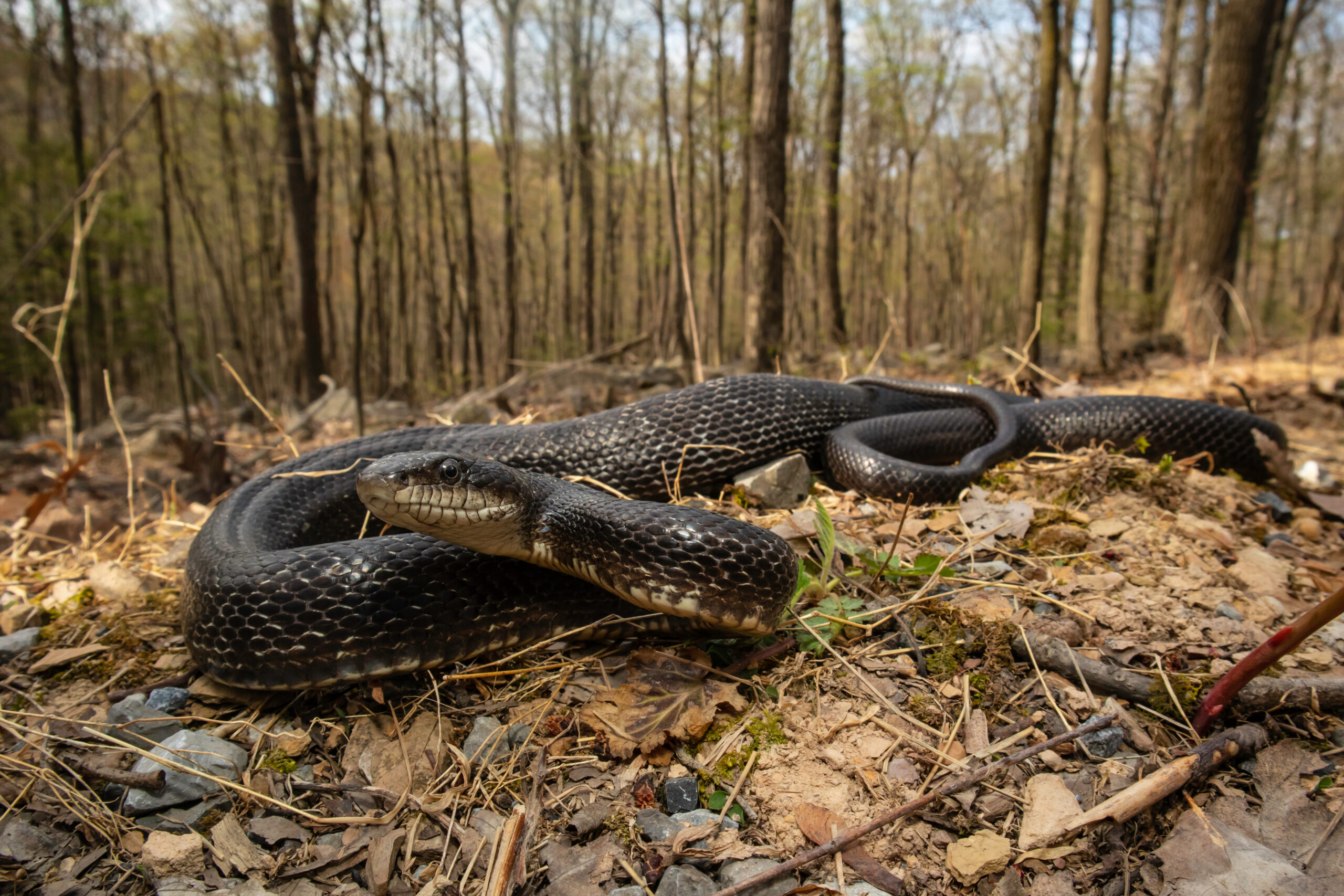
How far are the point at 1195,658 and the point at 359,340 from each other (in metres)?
7.64

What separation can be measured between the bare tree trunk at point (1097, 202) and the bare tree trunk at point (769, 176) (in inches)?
178

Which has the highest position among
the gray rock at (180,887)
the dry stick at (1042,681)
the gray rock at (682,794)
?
the dry stick at (1042,681)

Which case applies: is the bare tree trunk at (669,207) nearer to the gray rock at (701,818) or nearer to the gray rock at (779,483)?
the gray rock at (779,483)

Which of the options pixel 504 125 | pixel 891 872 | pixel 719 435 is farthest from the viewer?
pixel 504 125

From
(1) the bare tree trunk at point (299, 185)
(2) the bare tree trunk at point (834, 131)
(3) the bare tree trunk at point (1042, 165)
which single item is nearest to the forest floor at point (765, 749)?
(3) the bare tree trunk at point (1042, 165)

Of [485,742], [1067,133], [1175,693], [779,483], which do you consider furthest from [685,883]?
[1067,133]

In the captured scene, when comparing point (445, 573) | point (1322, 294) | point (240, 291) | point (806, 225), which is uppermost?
point (806, 225)

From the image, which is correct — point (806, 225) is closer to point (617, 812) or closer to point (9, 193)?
point (9, 193)

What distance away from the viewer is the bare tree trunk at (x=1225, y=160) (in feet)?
30.8

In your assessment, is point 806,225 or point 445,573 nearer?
point 445,573

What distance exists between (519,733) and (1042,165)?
9.64 metres

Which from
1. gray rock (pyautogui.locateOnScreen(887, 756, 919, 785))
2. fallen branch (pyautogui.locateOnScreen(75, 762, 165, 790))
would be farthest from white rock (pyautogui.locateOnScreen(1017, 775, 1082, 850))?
fallen branch (pyautogui.locateOnScreen(75, 762, 165, 790))

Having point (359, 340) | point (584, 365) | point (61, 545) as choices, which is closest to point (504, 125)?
point (584, 365)

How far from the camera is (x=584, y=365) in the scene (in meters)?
11.0
